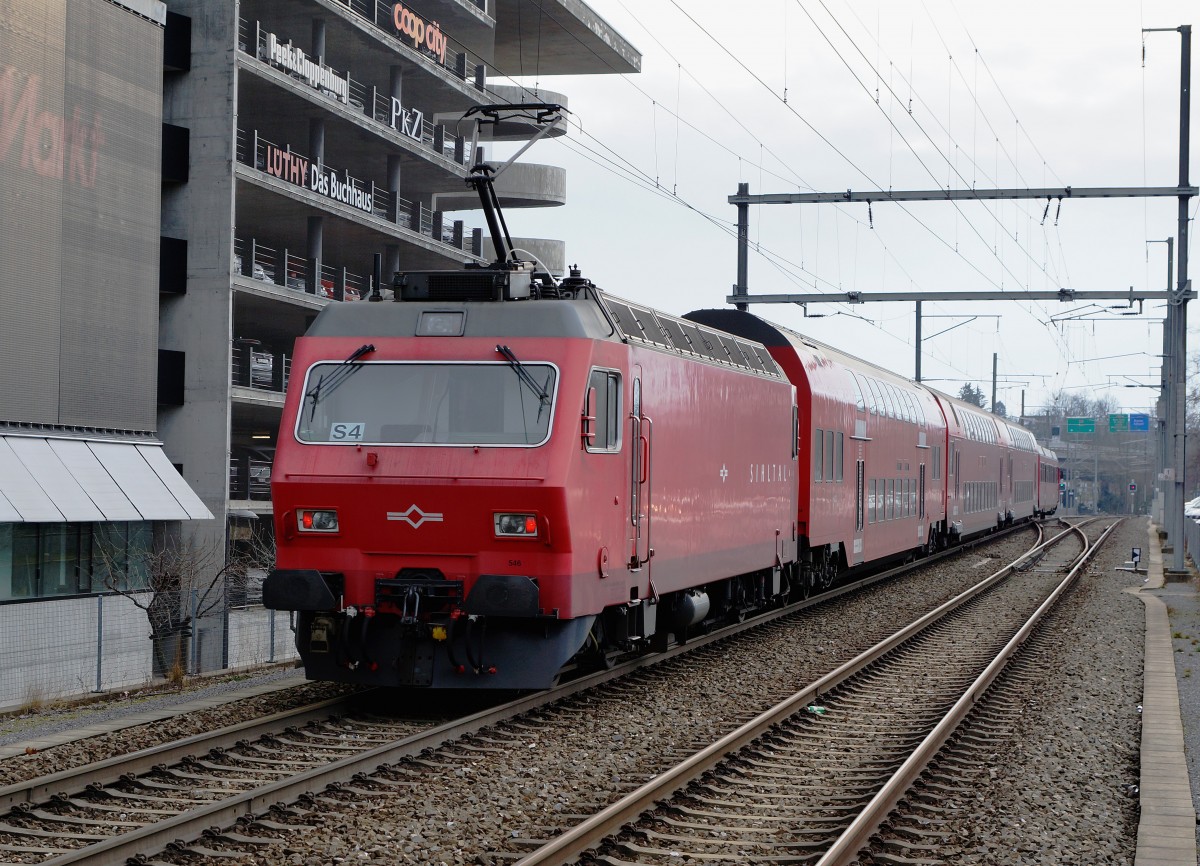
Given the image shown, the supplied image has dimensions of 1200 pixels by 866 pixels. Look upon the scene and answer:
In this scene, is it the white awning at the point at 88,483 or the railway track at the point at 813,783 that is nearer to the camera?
the railway track at the point at 813,783

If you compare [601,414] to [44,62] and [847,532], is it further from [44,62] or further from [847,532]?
[44,62]

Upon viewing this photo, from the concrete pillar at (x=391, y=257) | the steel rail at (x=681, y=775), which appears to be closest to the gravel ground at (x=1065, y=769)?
the steel rail at (x=681, y=775)

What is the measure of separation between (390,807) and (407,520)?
3.49 m

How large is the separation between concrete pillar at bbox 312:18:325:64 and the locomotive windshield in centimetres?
2599

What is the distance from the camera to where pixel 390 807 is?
8.62m

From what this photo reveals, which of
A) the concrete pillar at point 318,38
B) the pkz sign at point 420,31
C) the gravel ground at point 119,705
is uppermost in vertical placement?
the pkz sign at point 420,31

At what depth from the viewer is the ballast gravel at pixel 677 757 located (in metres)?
7.96

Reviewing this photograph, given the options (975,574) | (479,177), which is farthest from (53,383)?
(975,574)

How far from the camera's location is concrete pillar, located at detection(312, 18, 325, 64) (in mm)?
36156

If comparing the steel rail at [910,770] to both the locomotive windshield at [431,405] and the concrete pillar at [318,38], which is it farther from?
the concrete pillar at [318,38]

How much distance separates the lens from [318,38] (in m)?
36.4

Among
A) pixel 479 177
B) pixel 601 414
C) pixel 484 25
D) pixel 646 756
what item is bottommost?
pixel 646 756

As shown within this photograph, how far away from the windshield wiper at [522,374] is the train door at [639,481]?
4.84 feet

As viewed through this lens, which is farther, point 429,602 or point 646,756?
point 429,602
